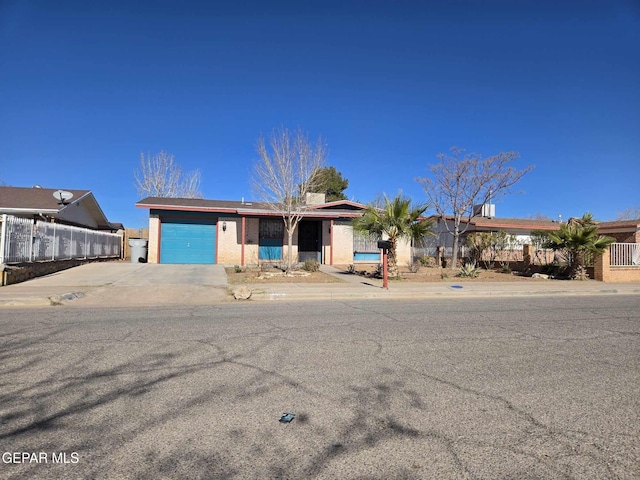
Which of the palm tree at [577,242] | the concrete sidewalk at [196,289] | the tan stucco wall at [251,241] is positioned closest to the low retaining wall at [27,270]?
the concrete sidewalk at [196,289]

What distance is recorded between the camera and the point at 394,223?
1639 centimetres

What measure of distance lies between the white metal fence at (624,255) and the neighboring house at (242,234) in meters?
12.3

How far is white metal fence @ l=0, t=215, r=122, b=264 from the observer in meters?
13.2

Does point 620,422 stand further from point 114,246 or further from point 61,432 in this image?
point 114,246

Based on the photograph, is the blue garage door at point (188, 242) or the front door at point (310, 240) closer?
the blue garage door at point (188, 242)

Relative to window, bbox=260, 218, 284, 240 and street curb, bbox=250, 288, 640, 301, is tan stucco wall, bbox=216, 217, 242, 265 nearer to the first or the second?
window, bbox=260, 218, 284, 240

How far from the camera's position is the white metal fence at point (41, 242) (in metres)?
13.2

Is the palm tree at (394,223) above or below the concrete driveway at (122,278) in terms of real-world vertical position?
above

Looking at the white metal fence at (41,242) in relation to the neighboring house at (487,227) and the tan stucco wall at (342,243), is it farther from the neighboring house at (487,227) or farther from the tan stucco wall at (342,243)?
the neighboring house at (487,227)

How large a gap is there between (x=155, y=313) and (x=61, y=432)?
239 inches

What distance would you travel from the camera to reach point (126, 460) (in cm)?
289

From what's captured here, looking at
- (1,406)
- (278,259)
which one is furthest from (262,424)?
(278,259)

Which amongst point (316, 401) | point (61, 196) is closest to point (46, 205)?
point (61, 196)

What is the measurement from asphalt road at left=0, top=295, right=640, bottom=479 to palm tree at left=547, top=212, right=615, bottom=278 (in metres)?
12.5
